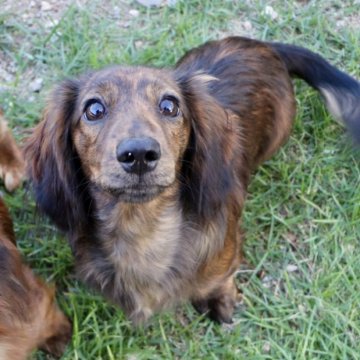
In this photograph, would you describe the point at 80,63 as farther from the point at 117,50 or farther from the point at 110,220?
the point at 110,220

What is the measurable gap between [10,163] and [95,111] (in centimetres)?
111

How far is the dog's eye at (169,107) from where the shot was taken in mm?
2307

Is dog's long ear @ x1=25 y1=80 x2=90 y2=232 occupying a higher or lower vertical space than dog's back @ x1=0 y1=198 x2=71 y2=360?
higher

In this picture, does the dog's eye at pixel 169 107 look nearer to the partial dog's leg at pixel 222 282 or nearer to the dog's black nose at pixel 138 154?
the dog's black nose at pixel 138 154

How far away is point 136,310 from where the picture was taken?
107 inches

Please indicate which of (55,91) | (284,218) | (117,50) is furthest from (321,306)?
(117,50)

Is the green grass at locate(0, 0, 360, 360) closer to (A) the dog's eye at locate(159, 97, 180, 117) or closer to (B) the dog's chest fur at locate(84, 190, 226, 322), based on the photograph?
(B) the dog's chest fur at locate(84, 190, 226, 322)

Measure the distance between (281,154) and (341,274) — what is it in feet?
2.32

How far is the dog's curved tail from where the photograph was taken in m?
3.14

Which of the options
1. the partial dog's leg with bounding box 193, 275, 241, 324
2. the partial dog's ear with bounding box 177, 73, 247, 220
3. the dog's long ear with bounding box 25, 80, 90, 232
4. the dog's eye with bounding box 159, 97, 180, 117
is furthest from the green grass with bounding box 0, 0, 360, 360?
the dog's eye with bounding box 159, 97, 180, 117

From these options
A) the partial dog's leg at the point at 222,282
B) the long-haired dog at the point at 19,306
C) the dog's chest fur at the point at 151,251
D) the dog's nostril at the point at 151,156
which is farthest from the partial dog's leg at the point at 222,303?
the dog's nostril at the point at 151,156

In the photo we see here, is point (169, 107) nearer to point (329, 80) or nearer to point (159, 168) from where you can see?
point (159, 168)

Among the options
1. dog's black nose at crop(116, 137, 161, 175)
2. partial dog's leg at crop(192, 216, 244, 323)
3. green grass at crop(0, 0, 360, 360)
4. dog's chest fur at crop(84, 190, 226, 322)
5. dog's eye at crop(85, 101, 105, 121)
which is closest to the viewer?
dog's black nose at crop(116, 137, 161, 175)

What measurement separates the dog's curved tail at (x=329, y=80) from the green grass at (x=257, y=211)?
0.77ft
